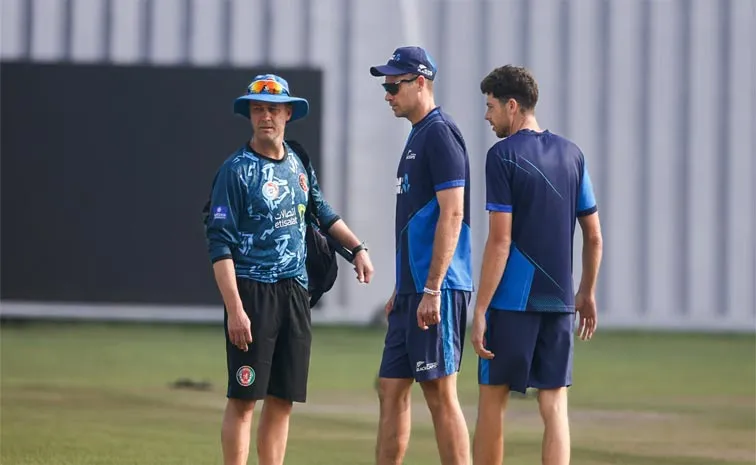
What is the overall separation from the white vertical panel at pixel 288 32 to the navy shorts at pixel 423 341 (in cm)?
1223

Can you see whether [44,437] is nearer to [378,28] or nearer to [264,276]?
[264,276]

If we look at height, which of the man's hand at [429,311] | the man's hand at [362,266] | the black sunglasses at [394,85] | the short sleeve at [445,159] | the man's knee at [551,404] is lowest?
the man's knee at [551,404]

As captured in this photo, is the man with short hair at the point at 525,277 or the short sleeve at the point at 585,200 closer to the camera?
the man with short hair at the point at 525,277

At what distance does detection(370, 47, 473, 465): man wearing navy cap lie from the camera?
20.3ft

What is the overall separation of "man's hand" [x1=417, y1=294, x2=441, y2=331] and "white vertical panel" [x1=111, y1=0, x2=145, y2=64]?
1282 centimetres

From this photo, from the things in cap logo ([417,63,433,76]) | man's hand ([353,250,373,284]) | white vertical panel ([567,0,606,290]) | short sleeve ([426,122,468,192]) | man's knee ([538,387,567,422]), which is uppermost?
white vertical panel ([567,0,606,290])

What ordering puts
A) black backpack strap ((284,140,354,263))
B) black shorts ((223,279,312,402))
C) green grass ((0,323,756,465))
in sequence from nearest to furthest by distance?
black shorts ((223,279,312,402))
black backpack strap ((284,140,354,263))
green grass ((0,323,756,465))

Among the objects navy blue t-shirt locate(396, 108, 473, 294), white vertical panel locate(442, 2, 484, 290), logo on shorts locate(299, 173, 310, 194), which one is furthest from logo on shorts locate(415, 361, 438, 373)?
white vertical panel locate(442, 2, 484, 290)

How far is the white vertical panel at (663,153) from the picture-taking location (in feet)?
59.6

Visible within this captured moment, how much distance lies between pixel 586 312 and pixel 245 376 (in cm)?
164

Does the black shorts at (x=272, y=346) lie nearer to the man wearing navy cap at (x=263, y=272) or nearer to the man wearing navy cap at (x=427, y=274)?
the man wearing navy cap at (x=263, y=272)

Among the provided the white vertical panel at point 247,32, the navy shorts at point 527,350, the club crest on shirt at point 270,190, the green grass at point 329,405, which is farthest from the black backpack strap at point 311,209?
the white vertical panel at point 247,32

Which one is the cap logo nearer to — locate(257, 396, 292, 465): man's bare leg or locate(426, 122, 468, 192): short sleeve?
locate(426, 122, 468, 192): short sleeve

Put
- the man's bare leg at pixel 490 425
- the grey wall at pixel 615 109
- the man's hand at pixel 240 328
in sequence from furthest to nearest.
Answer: the grey wall at pixel 615 109, the man's bare leg at pixel 490 425, the man's hand at pixel 240 328
